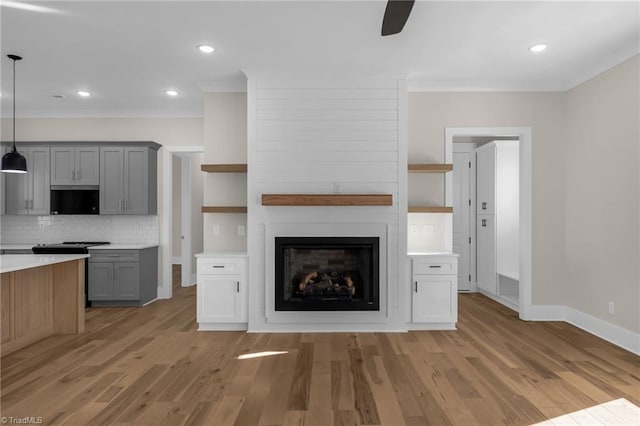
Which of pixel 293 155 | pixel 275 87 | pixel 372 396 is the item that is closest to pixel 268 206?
pixel 293 155

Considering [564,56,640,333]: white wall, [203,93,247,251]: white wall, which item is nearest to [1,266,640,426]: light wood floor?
[564,56,640,333]: white wall

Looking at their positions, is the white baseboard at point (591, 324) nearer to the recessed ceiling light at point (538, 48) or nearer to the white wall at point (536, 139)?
the white wall at point (536, 139)

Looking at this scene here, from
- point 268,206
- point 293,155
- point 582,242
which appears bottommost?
point 582,242

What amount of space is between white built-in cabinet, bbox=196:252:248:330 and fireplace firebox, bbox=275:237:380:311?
1.32ft

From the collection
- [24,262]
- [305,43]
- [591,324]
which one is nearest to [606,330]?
[591,324]

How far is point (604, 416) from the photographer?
7.86 ft

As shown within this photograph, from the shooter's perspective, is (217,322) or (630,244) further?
(217,322)

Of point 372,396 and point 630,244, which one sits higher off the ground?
point 630,244

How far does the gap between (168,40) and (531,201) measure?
4.24 meters

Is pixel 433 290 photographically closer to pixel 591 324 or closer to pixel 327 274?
pixel 327 274

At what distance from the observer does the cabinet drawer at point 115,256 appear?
5.26 metres

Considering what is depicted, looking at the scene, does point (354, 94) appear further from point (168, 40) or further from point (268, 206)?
point (168, 40)

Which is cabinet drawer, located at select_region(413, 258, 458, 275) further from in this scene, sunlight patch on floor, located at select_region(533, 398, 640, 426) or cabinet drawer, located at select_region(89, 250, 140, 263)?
cabinet drawer, located at select_region(89, 250, 140, 263)

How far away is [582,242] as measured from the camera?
429 centimetres
